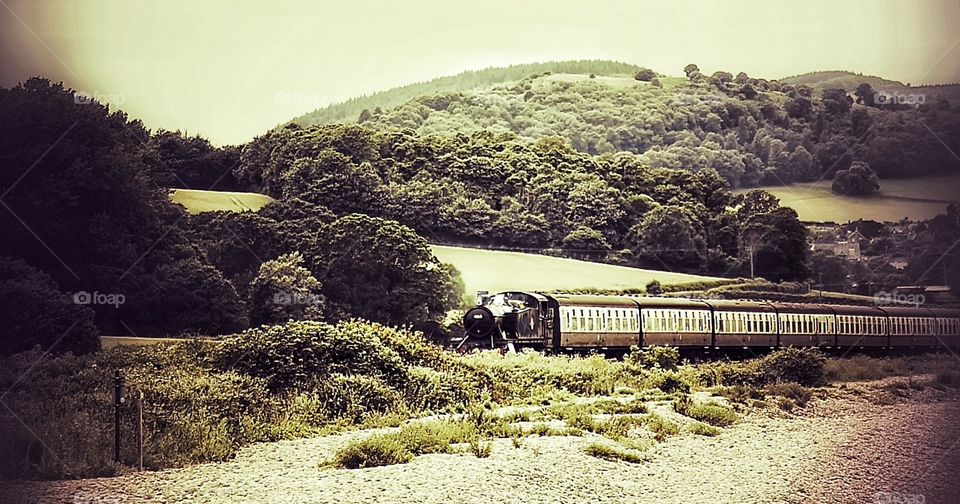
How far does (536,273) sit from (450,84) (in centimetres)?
471

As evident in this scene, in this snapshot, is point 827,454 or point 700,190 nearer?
point 827,454

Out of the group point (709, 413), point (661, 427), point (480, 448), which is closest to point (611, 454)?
point (480, 448)

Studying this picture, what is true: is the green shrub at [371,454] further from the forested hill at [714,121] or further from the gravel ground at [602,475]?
the forested hill at [714,121]

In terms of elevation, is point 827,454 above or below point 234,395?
below

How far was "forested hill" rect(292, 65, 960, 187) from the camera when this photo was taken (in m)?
16.3

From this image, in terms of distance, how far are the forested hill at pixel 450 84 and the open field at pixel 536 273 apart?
311cm

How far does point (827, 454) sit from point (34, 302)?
9.62 m

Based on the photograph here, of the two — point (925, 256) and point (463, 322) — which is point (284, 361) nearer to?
point (463, 322)

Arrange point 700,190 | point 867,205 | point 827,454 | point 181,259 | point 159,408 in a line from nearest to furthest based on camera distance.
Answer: point 159,408
point 827,454
point 181,259
point 867,205
point 700,190

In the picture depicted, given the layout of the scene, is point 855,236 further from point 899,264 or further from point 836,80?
point 836,80

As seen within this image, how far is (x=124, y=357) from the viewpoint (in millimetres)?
12477

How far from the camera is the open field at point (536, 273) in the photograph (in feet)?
65.5

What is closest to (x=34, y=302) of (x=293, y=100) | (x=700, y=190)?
(x=293, y=100)

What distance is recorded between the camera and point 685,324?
68.2ft
